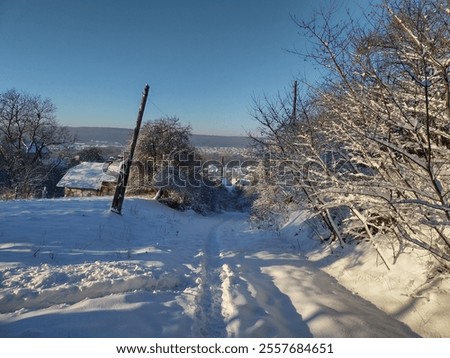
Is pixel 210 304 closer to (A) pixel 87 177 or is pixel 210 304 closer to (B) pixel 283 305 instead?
(B) pixel 283 305

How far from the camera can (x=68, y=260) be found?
6320 millimetres

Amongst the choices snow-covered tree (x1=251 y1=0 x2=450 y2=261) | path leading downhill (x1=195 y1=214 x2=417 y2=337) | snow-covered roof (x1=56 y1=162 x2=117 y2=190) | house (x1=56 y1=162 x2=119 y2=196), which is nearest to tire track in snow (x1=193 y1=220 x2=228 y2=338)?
path leading downhill (x1=195 y1=214 x2=417 y2=337)

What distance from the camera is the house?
30.9 m

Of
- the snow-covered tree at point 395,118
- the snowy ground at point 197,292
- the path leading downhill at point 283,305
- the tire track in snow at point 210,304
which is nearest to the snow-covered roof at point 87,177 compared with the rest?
the snowy ground at point 197,292

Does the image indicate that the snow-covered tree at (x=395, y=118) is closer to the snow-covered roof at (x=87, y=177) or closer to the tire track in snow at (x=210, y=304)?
the tire track in snow at (x=210, y=304)

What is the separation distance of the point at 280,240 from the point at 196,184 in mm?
17486

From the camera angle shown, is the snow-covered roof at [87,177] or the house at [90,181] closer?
the house at [90,181]

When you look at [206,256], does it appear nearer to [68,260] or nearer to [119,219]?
[68,260]

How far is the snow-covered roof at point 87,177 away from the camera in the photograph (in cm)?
3123

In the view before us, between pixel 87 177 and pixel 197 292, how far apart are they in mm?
31786

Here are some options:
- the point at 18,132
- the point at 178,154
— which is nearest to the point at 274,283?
the point at 178,154

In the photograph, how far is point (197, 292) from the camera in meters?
5.01

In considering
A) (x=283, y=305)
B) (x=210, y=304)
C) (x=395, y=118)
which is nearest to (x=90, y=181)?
(x=210, y=304)

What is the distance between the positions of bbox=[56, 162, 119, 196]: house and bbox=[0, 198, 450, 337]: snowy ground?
2295 cm
